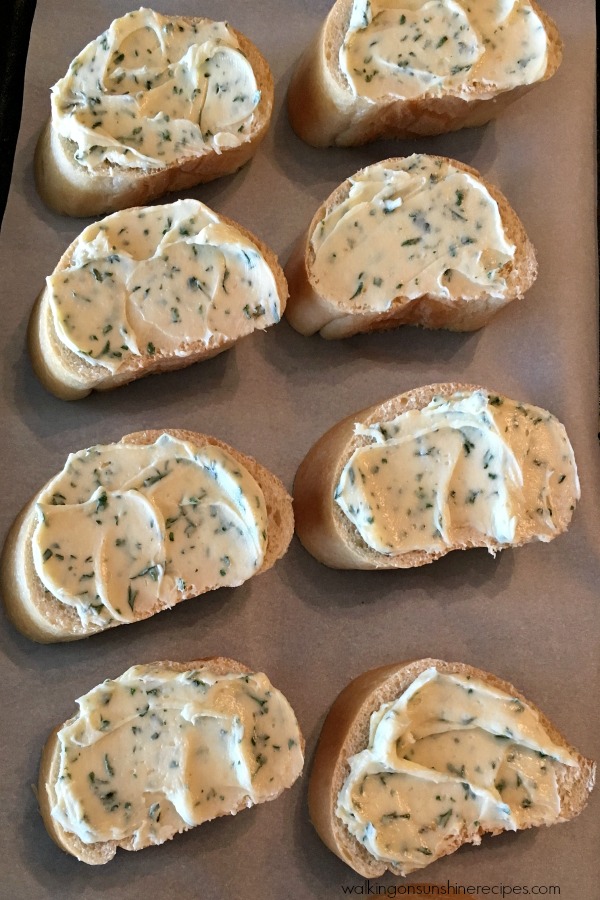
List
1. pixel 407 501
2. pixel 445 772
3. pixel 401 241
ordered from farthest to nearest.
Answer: pixel 401 241 → pixel 407 501 → pixel 445 772

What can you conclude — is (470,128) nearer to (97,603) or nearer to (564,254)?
(564,254)

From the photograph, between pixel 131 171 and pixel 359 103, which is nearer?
pixel 131 171

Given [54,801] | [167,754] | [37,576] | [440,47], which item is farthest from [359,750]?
[440,47]

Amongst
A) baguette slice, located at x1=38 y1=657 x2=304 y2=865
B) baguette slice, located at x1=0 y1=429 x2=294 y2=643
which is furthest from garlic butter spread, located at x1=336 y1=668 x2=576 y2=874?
baguette slice, located at x1=0 y1=429 x2=294 y2=643

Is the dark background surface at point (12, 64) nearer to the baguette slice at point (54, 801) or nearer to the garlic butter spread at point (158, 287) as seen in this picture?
the garlic butter spread at point (158, 287)

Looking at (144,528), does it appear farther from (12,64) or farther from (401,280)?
(12,64)

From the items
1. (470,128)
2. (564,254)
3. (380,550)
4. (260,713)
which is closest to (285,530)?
(380,550)
